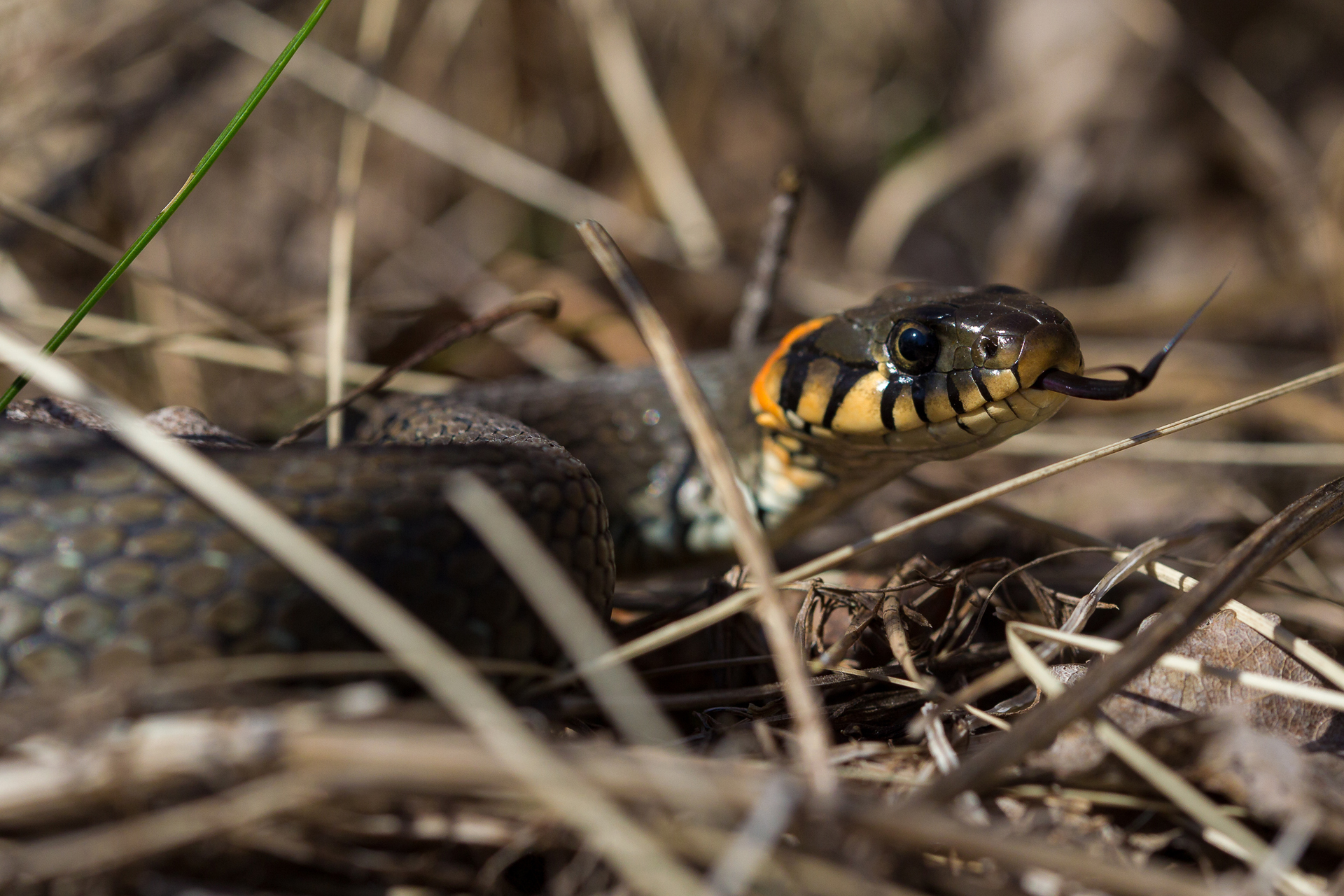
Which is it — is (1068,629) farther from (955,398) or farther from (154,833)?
(154,833)

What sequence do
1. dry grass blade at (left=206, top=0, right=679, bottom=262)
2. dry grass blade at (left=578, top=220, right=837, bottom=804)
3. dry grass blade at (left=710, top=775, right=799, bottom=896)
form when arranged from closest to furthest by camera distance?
dry grass blade at (left=710, top=775, right=799, bottom=896) → dry grass blade at (left=578, top=220, right=837, bottom=804) → dry grass blade at (left=206, top=0, right=679, bottom=262)

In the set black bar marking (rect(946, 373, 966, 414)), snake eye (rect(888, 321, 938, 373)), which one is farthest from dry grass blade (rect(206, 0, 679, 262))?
black bar marking (rect(946, 373, 966, 414))

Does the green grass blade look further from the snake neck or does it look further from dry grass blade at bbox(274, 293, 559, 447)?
the snake neck

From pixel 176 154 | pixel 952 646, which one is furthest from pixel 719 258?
pixel 176 154

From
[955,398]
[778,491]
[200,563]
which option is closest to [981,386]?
[955,398]

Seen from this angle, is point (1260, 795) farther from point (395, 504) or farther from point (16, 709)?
point (16, 709)
